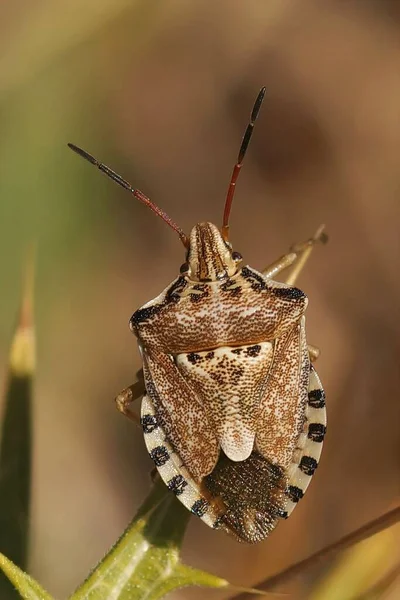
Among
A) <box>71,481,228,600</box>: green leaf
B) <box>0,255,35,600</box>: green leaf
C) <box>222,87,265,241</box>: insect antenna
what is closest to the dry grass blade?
<box>71,481,228,600</box>: green leaf

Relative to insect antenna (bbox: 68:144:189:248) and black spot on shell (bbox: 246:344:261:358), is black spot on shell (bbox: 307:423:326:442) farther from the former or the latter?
insect antenna (bbox: 68:144:189:248)

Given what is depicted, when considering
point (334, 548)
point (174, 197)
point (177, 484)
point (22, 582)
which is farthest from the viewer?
point (174, 197)

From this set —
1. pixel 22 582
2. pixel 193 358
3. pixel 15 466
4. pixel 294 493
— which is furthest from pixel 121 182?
pixel 22 582

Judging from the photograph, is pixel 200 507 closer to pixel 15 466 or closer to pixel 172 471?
pixel 172 471

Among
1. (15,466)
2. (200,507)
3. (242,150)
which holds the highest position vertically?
(242,150)

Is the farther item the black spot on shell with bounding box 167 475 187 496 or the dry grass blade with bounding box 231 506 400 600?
the black spot on shell with bounding box 167 475 187 496

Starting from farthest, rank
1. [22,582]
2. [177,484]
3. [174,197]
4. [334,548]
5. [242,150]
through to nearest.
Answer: [174,197], [242,150], [177,484], [334,548], [22,582]

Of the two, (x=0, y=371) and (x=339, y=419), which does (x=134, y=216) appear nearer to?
(x=0, y=371)
